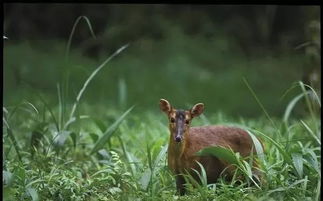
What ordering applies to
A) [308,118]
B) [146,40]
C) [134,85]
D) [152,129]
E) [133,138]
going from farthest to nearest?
[146,40] → [134,85] → [308,118] → [152,129] → [133,138]

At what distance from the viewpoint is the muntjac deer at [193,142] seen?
514 cm

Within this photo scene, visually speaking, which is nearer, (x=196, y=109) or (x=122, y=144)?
(x=196, y=109)

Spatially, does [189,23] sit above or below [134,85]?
above

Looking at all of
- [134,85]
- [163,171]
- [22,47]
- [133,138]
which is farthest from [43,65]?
[163,171]

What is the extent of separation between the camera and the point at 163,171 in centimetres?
542

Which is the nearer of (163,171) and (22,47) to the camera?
(163,171)

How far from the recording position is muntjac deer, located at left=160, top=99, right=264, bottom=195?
5.14 m

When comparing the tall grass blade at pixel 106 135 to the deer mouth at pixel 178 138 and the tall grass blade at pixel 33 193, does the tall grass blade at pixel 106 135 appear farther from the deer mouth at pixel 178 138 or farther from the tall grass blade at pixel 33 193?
the tall grass blade at pixel 33 193

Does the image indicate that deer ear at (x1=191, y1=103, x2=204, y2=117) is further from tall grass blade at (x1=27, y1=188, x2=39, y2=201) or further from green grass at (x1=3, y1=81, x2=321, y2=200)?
tall grass blade at (x1=27, y1=188, x2=39, y2=201)

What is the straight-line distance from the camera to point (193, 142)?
5.34 meters

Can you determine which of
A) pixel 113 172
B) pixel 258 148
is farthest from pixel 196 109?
pixel 113 172

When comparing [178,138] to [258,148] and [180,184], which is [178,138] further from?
[258,148]

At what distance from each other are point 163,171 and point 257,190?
682 mm

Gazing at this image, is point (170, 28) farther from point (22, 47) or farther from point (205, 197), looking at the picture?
point (205, 197)
